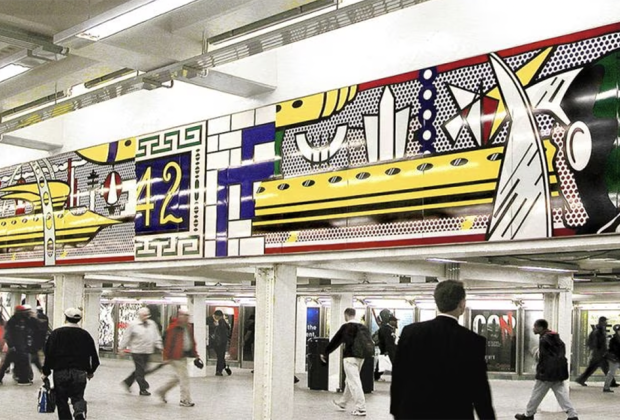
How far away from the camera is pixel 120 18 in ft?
27.9

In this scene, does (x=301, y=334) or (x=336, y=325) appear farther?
(x=301, y=334)

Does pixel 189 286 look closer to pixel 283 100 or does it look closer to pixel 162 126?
pixel 162 126

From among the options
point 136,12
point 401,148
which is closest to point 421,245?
point 401,148

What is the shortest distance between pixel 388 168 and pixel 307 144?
1458 millimetres

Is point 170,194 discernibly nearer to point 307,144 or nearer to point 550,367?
point 307,144

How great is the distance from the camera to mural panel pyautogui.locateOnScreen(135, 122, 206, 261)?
12.4 meters

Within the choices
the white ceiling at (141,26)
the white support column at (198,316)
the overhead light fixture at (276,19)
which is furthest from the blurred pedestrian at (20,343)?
the overhead light fixture at (276,19)

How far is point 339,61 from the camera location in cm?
1097

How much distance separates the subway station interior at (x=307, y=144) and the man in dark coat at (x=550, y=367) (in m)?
1.52

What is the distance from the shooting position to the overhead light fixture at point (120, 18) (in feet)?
26.7

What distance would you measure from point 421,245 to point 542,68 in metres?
2.22

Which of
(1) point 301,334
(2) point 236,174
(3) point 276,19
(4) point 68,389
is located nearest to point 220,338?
(1) point 301,334

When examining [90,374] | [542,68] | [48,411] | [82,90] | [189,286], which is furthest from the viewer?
[189,286]

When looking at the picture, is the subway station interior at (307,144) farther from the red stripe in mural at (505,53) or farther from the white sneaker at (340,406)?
the white sneaker at (340,406)
